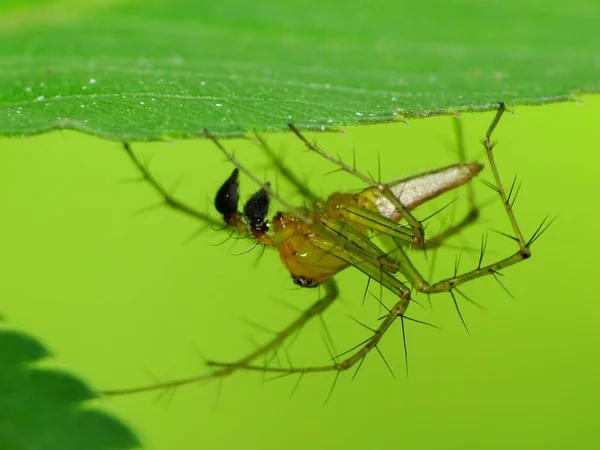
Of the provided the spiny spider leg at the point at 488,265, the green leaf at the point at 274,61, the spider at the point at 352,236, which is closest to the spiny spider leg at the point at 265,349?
the spider at the point at 352,236

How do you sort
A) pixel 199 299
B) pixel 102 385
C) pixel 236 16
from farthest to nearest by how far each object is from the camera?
pixel 199 299
pixel 102 385
pixel 236 16

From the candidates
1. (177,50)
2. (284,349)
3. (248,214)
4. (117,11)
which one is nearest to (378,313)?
(284,349)

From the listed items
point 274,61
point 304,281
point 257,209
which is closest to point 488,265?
point 304,281

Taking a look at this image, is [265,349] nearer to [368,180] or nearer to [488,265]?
[368,180]

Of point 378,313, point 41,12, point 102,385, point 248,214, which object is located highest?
point 41,12

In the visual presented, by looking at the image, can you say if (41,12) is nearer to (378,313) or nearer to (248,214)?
(248,214)

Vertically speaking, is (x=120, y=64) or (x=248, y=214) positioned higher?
(x=120, y=64)

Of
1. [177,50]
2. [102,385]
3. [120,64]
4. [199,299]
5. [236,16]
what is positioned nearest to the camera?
[120,64]
